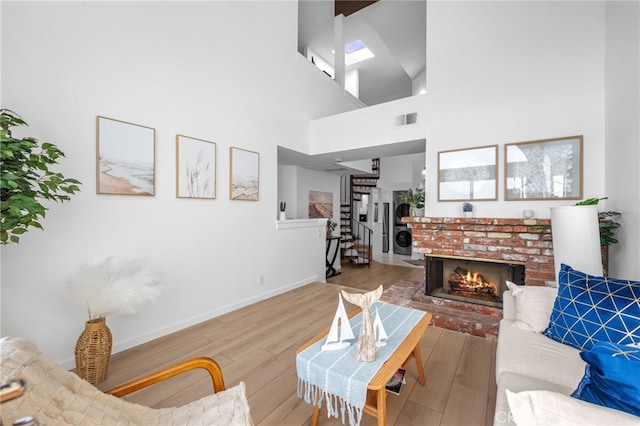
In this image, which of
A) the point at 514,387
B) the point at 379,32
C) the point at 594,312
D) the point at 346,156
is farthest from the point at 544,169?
the point at 379,32

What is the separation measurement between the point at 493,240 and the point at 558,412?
108 inches

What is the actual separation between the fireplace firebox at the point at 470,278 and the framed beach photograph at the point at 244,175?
2.58m

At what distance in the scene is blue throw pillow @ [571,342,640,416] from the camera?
32.8 inches

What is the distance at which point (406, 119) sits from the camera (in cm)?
375

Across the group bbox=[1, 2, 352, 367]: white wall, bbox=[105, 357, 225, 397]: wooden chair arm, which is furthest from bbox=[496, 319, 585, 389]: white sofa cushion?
bbox=[1, 2, 352, 367]: white wall

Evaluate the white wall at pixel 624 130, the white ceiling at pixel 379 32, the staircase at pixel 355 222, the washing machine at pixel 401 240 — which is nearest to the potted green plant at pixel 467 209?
the white wall at pixel 624 130

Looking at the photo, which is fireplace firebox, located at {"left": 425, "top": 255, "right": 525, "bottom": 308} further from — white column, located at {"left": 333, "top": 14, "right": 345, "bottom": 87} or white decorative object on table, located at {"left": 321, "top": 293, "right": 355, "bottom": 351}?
white column, located at {"left": 333, "top": 14, "right": 345, "bottom": 87}

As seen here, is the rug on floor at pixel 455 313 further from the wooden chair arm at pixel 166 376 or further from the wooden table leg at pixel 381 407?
the wooden chair arm at pixel 166 376

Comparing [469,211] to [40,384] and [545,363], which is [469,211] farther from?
[40,384]

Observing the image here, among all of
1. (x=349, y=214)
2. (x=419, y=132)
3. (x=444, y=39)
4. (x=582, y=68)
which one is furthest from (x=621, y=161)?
(x=349, y=214)

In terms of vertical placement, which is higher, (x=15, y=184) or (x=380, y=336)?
(x=15, y=184)

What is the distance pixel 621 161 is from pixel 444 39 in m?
2.53

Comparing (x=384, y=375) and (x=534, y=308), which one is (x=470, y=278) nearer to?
(x=534, y=308)

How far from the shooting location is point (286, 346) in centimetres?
247
